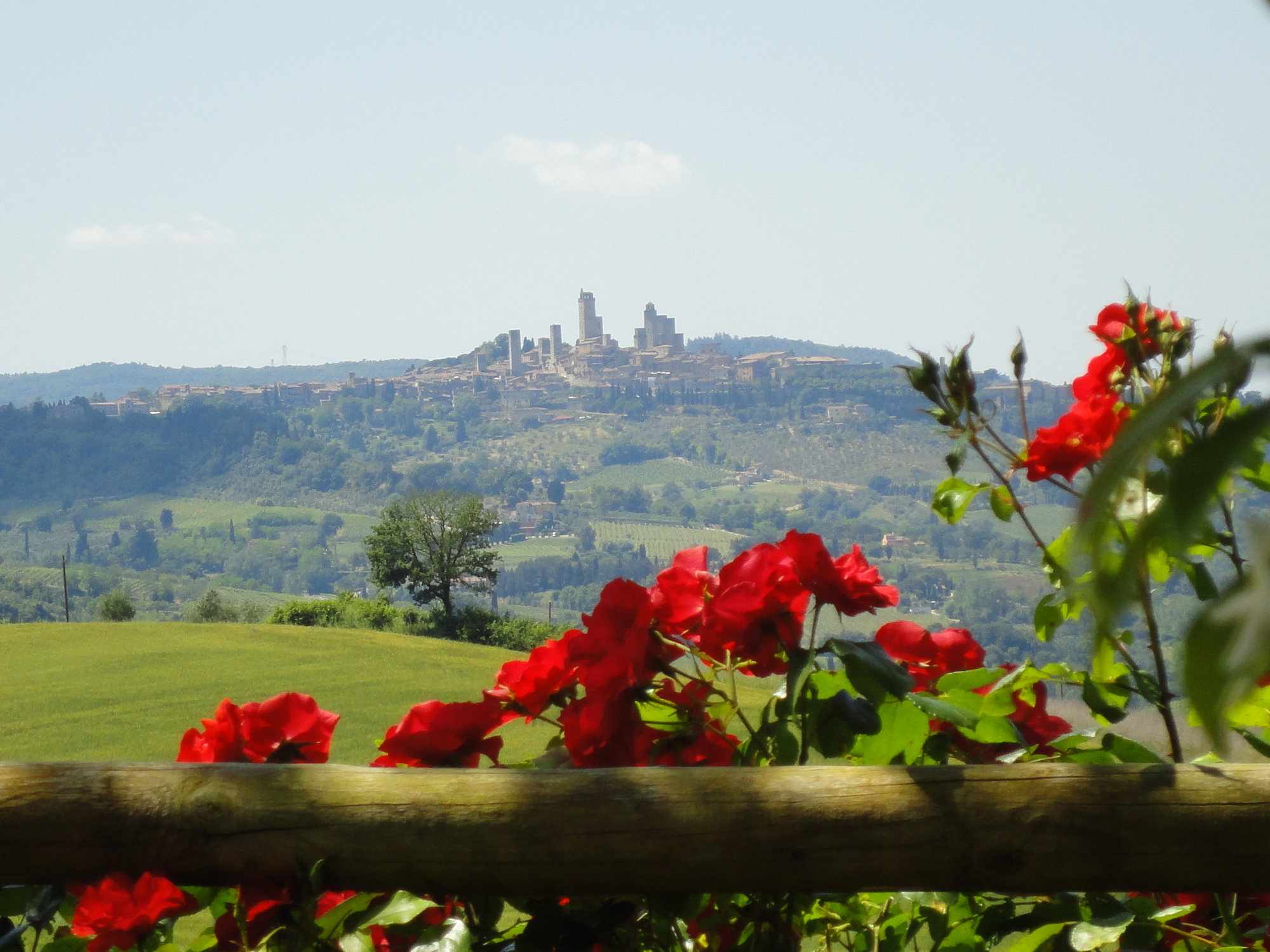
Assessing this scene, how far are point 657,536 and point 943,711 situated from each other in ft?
271

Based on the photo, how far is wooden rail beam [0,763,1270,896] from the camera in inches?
28.6

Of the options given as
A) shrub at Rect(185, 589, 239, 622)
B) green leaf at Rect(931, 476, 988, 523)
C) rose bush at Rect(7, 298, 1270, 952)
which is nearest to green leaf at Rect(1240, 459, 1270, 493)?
rose bush at Rect(7, 298, 1270, 952)

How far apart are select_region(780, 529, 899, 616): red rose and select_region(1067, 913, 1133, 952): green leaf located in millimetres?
266

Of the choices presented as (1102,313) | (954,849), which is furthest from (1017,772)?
(1102,313)

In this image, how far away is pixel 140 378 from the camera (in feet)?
579

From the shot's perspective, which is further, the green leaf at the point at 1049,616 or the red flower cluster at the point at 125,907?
the green leaf at the point at 1049,616

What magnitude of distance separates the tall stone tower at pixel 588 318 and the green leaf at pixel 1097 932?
498 feet

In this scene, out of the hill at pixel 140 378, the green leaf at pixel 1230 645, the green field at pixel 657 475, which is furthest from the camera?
the hill at pixel 140 378

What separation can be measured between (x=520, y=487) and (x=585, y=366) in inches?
1530

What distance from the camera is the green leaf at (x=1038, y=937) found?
0.83m

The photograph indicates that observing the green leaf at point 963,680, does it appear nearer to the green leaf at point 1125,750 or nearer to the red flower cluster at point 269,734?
the green leaf at point 1125,750

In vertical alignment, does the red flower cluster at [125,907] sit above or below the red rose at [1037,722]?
below

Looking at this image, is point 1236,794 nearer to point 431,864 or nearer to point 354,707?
point 431,864

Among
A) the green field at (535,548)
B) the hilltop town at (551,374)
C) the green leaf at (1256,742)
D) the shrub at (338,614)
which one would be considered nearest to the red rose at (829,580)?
the green leaf at (1256,742)
